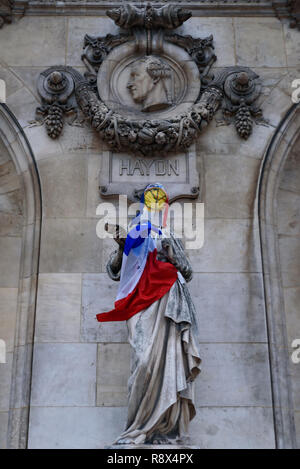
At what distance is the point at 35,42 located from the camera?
373 inches

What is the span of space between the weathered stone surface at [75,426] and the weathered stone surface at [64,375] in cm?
9

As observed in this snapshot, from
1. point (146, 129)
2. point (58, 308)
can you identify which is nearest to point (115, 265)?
point (58, 308)

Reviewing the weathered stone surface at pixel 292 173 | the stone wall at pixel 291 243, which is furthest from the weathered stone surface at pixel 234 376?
the weathered stone surface at pixel 292 173

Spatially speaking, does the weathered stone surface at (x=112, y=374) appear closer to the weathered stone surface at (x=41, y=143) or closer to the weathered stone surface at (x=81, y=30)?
the weathered stone surface at (x=41, y=143)

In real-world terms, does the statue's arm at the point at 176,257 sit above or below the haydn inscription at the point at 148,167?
below

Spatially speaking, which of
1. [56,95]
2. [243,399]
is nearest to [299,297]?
[243,399]

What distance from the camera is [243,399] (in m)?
7.92

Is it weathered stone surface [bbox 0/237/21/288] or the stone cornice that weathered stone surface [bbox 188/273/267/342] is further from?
the stone cornice

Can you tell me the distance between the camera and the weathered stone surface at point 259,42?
9.42 metres

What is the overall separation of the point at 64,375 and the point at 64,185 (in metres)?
2.17

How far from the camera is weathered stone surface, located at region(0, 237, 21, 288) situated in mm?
8805

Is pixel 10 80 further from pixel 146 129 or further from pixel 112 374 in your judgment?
pixel 112 374

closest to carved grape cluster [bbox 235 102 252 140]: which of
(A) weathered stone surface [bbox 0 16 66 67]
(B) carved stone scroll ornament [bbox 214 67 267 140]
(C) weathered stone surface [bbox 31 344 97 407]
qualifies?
(B) carved stone scroll ornament [bbox 214 67 267 140]

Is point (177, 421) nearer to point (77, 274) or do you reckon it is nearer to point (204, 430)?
point (204, 430)
